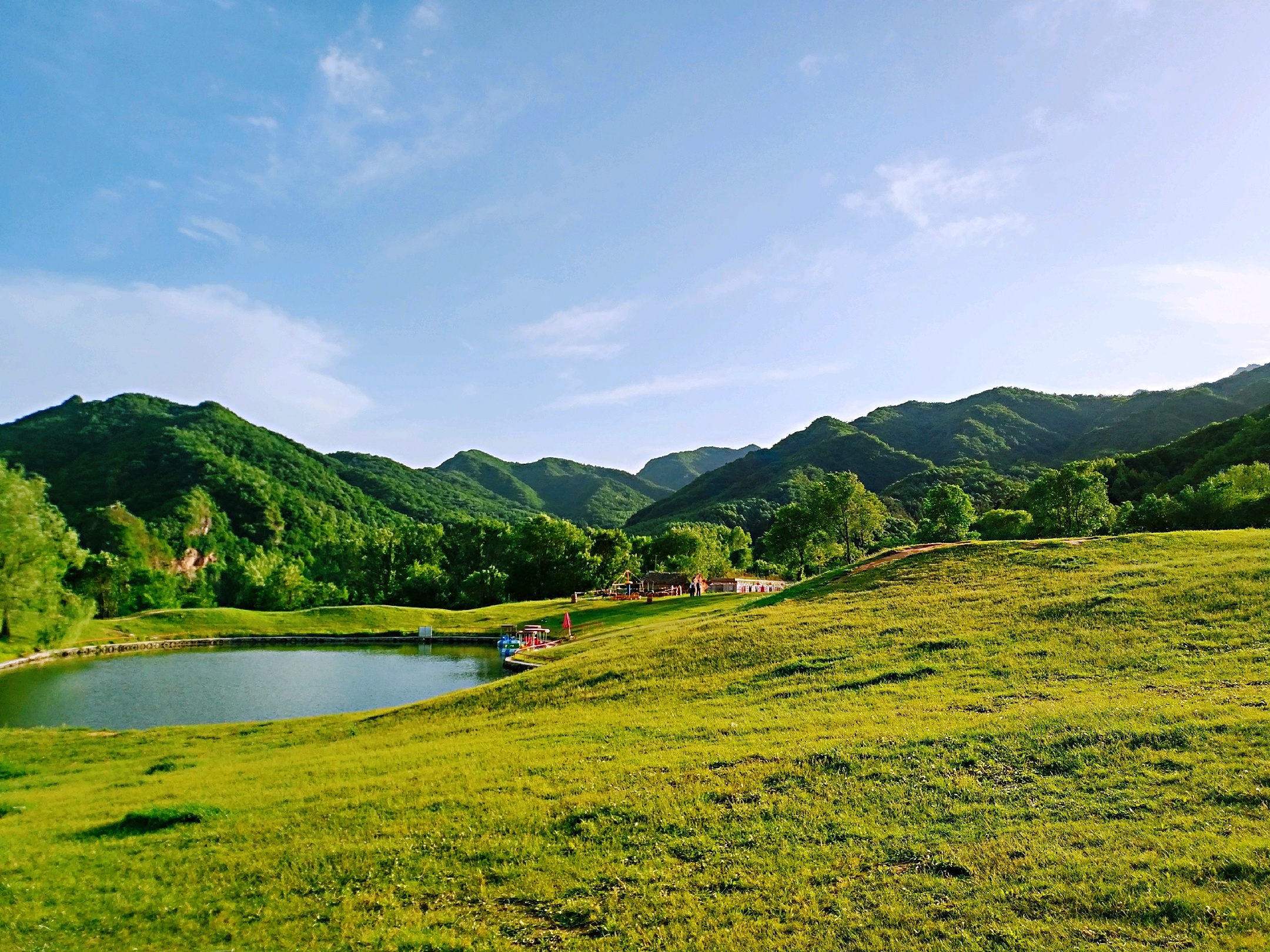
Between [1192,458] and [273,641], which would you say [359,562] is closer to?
[273,641]

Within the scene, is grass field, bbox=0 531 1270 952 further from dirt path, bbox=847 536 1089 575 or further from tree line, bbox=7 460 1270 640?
tree line, bbox=7 460 1270 640

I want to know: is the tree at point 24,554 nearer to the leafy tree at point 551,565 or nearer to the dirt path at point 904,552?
the leafy tree at point 551,565

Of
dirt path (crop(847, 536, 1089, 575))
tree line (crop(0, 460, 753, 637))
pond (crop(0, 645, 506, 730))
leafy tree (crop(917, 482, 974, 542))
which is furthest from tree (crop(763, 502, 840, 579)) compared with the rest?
dirt path (crop(847, 536, 1089, 575))

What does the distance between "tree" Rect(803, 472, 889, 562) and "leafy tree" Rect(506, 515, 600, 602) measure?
45865mm

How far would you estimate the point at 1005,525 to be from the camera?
127750mm

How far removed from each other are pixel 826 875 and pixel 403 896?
272 inches

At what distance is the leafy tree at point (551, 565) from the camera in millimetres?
136375

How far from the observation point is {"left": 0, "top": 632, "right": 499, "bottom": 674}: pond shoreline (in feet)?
273

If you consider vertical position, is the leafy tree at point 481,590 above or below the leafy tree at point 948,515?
below

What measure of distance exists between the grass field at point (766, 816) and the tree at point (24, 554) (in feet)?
178

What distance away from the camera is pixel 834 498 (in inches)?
4405

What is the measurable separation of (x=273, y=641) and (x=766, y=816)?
315 ft

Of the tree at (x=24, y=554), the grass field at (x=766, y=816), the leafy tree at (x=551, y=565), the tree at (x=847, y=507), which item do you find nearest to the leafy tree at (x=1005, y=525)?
the tree at (x=847, y=507)

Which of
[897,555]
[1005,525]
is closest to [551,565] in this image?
[1005,525]
